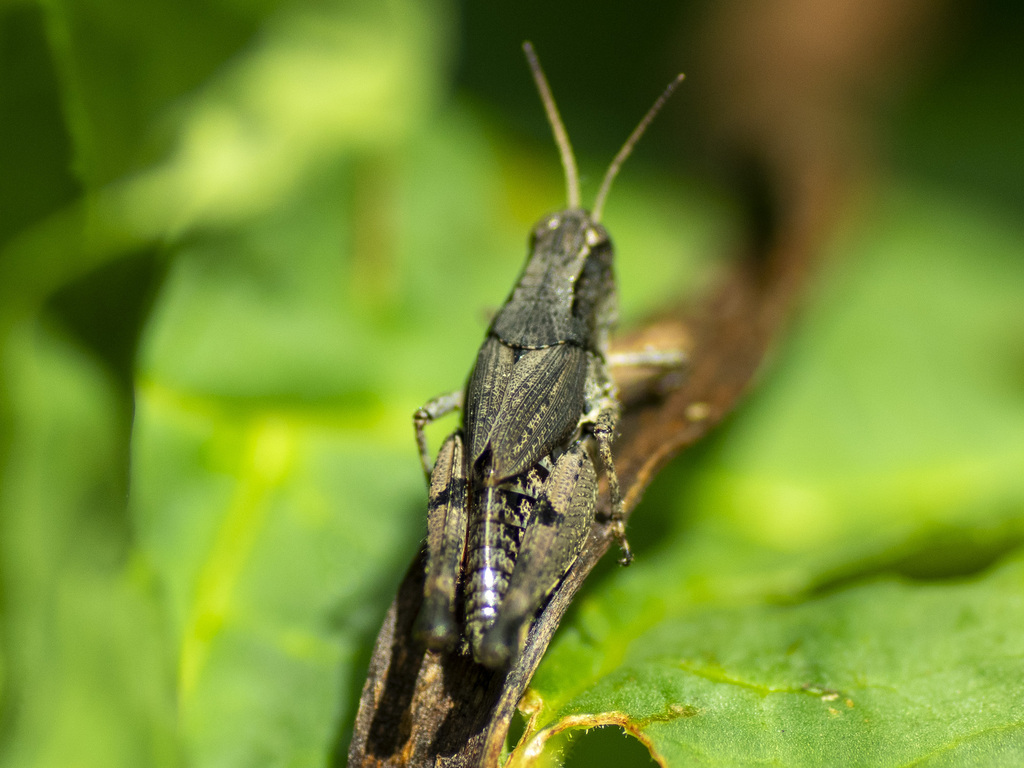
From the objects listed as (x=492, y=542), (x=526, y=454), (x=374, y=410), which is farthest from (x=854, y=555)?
(x=374, y=410)

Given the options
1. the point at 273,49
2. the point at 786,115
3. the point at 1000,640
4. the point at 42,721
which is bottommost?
the point at 1000,640

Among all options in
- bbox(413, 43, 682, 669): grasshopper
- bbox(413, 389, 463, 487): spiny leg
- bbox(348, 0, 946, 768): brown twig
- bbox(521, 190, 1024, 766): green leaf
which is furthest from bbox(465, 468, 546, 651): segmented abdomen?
bbox(413, 389, 463, 487): spiny leg

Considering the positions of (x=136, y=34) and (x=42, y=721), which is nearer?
(x=42, y=721)

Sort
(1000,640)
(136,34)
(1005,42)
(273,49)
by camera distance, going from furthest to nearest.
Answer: (1005,42)
(273,49)
(136,34)
(1000,640)

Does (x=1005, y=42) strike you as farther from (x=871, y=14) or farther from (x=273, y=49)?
(x=273, y=49)

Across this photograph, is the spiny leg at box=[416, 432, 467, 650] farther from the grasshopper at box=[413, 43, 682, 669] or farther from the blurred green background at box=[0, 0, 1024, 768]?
the blurred green background at box=[0, 0, 1024, 768]

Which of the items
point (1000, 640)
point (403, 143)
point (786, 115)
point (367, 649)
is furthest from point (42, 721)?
point (786, 115)

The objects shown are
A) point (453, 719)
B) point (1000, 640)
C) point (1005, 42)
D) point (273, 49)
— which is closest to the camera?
point (453, 719)
